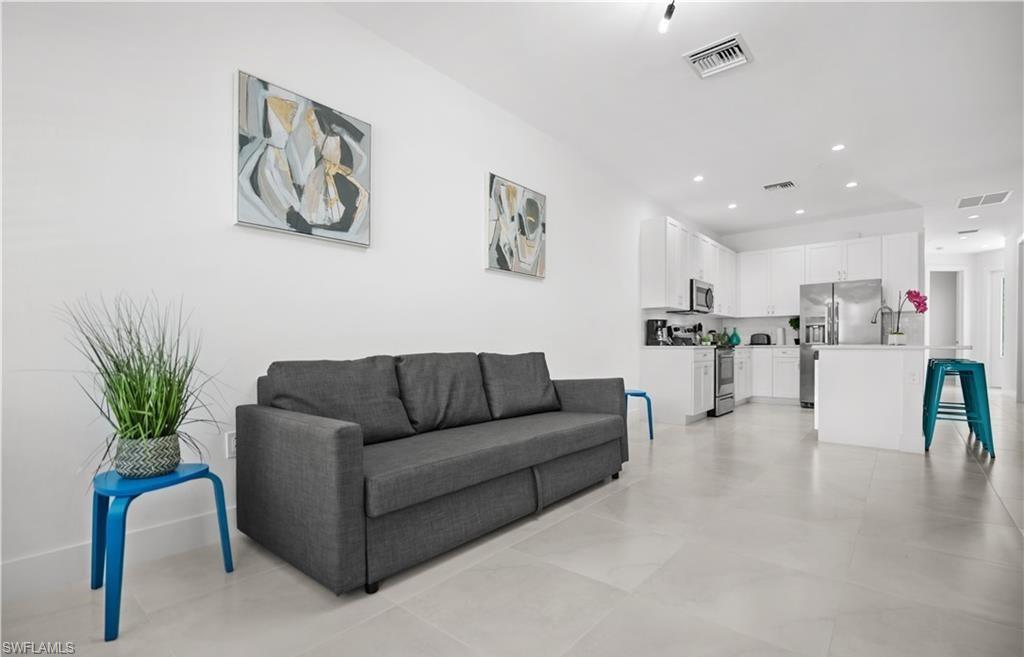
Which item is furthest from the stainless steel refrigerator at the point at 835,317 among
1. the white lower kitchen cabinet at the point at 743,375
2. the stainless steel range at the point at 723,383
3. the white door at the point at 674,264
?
the white door at the point at 674,264

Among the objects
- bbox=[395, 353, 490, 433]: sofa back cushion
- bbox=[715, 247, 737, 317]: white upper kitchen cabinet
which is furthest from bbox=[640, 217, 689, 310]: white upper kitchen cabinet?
bbox=[395, 353, 490, 433]: sofa back cushion

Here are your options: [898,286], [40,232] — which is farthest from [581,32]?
[898,286]

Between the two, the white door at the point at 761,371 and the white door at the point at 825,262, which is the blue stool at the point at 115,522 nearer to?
the white door at the point at 761,371

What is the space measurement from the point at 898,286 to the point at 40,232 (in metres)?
8.27

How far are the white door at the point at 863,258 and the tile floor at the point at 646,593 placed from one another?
462 centimetres

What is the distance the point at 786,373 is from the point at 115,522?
7563 mm

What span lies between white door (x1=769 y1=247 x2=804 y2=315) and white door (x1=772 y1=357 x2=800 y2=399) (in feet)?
2.51

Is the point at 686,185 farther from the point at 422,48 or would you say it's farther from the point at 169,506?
the point at 169,506

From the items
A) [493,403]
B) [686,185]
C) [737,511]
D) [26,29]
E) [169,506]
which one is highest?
[686,185]

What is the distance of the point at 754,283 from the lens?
25.1ft

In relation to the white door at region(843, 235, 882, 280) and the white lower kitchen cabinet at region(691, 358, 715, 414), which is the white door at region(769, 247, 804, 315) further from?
the white lower kitchen cabinet at region(691, 358, 715, 414)

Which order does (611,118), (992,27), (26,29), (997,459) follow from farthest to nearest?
(611,118) → (997,459) → (992,27) → (26,29)

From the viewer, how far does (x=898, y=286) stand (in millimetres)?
6441

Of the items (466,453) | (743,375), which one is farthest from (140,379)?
(743,375)
